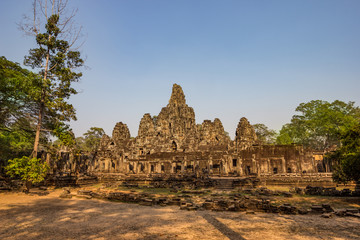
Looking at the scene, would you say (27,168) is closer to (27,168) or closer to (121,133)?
(27,168)

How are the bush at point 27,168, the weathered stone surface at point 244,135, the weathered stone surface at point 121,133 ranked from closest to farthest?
the bush at point 27,168 < the weathered stone surface at point 244,135 < the weathered stone surface at point 121,133

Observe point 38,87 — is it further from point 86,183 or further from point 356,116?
point 356,116

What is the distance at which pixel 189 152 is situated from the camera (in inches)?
1188

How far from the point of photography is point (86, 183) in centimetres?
2258

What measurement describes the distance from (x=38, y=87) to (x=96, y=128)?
148 ft

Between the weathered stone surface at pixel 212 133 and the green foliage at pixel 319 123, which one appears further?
the weathered stone surface at pixel 212 133

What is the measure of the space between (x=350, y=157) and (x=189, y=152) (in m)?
21.1

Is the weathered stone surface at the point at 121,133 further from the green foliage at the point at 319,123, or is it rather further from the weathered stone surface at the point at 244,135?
the green foliage at the point at 319,123

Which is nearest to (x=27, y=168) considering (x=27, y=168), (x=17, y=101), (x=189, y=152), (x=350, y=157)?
(x=27, y=168)

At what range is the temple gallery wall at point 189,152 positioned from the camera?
27609 mm

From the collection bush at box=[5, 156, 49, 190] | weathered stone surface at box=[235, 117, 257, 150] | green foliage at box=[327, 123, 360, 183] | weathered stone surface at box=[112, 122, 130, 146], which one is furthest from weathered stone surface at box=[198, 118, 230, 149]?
bush at box=[5, 156, 49, 190]

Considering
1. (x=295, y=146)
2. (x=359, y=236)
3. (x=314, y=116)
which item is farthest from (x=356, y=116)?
(x=359, y=236)

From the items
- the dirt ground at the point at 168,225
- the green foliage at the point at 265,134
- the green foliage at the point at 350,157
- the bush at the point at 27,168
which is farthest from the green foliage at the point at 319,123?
the bush at the point at 27,168

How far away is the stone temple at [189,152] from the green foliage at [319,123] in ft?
25.3
